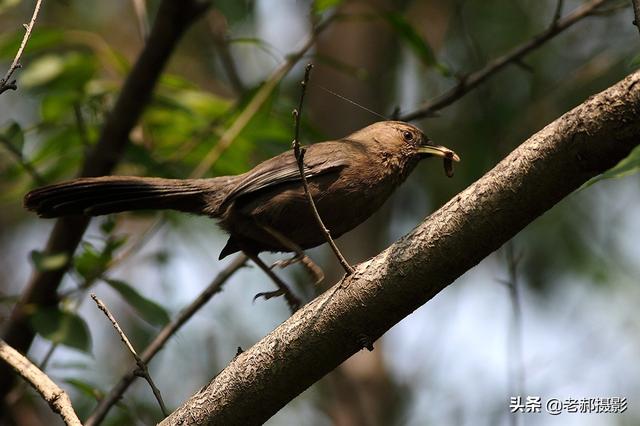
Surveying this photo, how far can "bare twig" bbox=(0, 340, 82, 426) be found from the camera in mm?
3596

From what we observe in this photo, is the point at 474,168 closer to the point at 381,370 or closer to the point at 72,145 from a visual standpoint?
the point at 381,370

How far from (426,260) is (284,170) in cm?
208

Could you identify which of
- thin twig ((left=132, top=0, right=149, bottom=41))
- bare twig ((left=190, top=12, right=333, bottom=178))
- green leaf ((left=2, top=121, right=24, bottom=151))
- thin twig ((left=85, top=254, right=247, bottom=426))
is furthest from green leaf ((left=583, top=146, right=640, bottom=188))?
thin twig ((left=132, top=0, right=149, bottom=41))

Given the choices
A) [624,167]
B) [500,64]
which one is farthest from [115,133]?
[624,167]

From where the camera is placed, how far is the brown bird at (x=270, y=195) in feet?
15.5

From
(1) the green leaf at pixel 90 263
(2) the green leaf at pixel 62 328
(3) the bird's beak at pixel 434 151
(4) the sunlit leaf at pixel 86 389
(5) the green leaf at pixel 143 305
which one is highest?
(3) the bird's beak at pixel 434 151

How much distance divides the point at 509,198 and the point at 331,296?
0.79 m

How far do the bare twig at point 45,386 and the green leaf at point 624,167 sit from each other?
230 centimetres

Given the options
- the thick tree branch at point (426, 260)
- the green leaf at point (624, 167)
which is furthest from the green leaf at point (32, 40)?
the green leaf at point (624, 167)

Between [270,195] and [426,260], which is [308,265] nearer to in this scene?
[270,195]

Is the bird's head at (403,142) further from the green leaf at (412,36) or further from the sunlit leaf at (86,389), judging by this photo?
the sunlit leaf at (86,389)

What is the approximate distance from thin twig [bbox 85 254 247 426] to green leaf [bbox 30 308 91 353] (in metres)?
0.30

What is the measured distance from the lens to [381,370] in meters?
7.73

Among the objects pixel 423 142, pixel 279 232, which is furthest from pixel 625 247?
pixel 279 232
